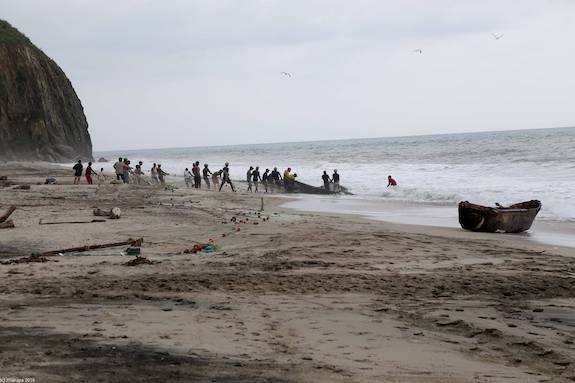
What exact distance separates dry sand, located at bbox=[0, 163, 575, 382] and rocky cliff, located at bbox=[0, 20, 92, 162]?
4606 centimetres

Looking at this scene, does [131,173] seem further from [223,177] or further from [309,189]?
[309,189]

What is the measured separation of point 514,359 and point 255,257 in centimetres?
555

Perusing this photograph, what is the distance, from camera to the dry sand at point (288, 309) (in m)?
4.56

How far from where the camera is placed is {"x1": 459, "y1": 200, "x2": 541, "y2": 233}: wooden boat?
14.8 meters

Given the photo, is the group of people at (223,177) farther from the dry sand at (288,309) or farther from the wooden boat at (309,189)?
the dry sand at (288,309)

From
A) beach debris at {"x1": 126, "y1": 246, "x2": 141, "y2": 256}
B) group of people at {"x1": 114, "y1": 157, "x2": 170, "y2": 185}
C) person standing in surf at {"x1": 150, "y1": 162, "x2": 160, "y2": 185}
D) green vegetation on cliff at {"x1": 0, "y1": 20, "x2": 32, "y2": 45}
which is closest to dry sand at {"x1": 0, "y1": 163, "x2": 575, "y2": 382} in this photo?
beach debris at {"x1": 126, "y1": 246, "x2": 141, "y2": 256}

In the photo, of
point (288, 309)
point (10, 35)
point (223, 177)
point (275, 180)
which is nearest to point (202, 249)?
point (288, 309)

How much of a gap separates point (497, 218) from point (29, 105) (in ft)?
168

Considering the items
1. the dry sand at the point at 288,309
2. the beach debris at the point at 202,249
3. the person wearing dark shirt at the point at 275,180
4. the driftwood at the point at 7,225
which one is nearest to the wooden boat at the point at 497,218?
the dry sand at the point at 288,309

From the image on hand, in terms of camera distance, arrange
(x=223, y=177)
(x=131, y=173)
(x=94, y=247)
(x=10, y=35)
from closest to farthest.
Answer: (x=94, y=247)
(x=223, y=177)
(x=131, y=173)
(x=10, y=35)

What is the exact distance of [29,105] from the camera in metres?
55.8

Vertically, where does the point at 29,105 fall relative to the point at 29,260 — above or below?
above

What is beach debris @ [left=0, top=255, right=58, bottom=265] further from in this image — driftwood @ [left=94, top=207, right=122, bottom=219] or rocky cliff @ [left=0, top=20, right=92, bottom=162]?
rocky cliff @ [left=0, top=20, right=92, bottom=162]

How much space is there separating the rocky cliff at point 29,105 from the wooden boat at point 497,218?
1904 inches
